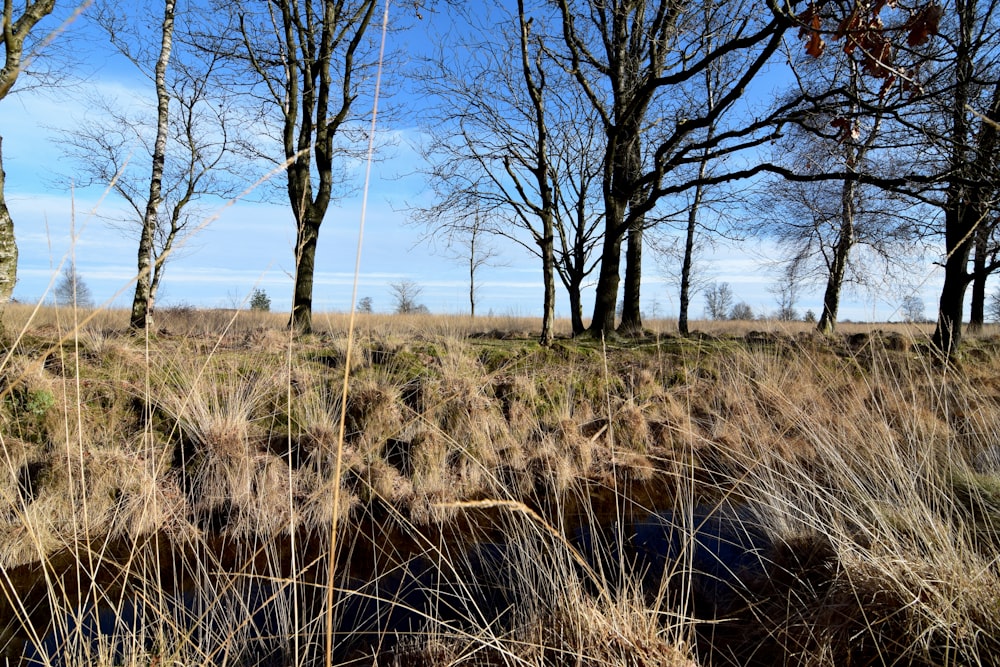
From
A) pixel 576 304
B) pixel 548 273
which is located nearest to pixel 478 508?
pixel 548 273

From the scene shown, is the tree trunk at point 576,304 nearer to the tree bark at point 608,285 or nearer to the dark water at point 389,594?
the tree bark at point 608,285

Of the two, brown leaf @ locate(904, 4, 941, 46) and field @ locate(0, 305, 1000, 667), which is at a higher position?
brown leaf @ locate(904, 4, 941, 46)

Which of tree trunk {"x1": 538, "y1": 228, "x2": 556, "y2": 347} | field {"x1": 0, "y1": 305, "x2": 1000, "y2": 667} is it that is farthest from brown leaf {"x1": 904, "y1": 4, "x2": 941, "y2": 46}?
tree trunk {"x1": 538, "y1": 228, "x2": 556, "y2": 347}

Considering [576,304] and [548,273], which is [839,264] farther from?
[548,273]

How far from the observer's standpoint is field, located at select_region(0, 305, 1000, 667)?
2.15 metres

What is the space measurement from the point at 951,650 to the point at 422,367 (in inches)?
182

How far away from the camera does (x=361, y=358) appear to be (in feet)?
19.0

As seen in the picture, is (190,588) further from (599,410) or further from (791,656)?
(599,410)

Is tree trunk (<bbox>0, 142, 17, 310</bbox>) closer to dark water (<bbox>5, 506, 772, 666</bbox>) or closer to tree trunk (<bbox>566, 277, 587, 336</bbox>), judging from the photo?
dark water (<bbox>5, 506, 772, 666</bbox>)

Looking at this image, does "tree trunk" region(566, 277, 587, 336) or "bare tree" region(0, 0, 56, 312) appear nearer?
"bare tree" region(0, 0, 56, 312)

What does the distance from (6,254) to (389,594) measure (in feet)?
15.9

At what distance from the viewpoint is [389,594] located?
108 inches

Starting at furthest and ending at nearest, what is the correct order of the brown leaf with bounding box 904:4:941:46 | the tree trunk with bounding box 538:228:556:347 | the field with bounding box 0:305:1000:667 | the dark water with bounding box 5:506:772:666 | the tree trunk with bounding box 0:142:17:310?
the tree trunk with bounding box 538:228:556:347 < the tree trunk with bounding box 0:142:17:310 < the dark water with bounding box 5:506:772:666 < the field with bounding box 0:305:1000:667 < the brown leaf with bounding box 904:4:941:46

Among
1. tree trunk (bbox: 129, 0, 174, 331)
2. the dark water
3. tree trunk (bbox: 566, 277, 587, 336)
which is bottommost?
the dark water
